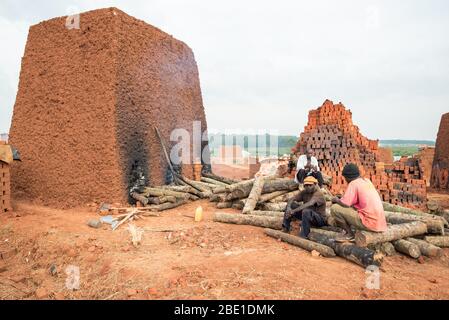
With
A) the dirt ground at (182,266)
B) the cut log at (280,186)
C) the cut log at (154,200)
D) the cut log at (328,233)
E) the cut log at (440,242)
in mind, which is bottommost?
the dirt ground at (182,266)

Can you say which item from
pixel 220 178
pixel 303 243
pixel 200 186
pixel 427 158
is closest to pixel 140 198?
pixel 200 186

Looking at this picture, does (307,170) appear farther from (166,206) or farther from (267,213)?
(166,206)

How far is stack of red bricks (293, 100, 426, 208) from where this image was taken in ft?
30.0

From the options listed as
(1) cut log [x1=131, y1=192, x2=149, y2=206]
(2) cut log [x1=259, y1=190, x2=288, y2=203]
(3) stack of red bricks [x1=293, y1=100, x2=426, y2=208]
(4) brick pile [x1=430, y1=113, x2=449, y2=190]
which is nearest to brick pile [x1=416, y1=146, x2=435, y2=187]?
(4) brick pile [x1=430, y1=113, x2=449, y2=190]

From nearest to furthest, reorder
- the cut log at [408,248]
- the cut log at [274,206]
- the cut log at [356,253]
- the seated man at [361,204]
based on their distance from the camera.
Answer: the cut log at [356,253] < the seated man at [361,204] < the cut log at [408,248] < the cut log at [274,206]

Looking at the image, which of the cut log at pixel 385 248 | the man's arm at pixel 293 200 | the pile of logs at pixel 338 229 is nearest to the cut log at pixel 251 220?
the pile of logs at pixel 338 229

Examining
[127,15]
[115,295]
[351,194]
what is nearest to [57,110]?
[127,15]

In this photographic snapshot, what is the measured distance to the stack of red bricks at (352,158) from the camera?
30.0 feet

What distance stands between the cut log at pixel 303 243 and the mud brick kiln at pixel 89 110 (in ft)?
14.1

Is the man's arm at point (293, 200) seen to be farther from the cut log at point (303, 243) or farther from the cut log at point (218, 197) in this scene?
the cut log at point (218, 197)

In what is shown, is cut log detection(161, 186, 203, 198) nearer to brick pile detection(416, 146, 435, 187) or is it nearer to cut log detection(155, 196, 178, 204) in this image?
cut log detection(155, 196, 178, 204)

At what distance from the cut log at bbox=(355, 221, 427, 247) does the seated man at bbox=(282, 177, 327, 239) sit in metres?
0.96

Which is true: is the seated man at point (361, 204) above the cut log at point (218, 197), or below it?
above

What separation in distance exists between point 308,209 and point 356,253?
136 centimetres
